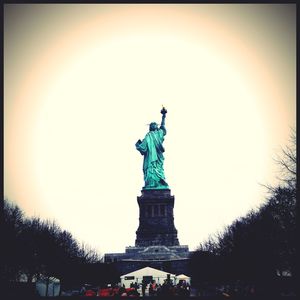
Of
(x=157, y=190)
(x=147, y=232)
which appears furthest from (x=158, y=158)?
(x=147, y=232)

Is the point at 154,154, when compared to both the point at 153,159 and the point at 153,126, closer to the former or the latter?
the point at 153,159

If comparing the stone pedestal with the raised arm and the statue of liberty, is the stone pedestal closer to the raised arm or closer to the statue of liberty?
the statue of liberty

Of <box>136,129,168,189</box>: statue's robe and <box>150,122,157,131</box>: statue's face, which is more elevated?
<box>150,122,157,131</box>: statue's face

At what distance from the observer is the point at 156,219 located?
75.7 metres

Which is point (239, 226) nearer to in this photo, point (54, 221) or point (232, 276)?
point (232, 276)

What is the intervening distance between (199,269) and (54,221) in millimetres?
18846

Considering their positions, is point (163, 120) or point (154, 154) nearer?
point (154, 154)

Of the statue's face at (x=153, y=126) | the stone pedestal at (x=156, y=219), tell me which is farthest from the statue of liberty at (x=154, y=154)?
the stone pedestal at (x=156, y=219)

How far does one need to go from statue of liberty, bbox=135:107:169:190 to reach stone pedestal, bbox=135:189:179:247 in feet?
3.96

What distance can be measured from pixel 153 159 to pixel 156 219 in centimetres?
770

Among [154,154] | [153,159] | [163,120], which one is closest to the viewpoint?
[153,159]

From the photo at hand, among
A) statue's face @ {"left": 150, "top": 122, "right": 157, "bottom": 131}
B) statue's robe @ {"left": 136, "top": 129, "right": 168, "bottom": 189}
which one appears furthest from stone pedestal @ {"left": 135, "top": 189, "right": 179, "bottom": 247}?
statue's face @ {"left": 150, "top": 122, "right": 157, "bottom": 131}

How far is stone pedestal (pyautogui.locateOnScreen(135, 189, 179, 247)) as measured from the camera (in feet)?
244

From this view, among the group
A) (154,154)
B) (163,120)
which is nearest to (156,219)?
(154,154)
